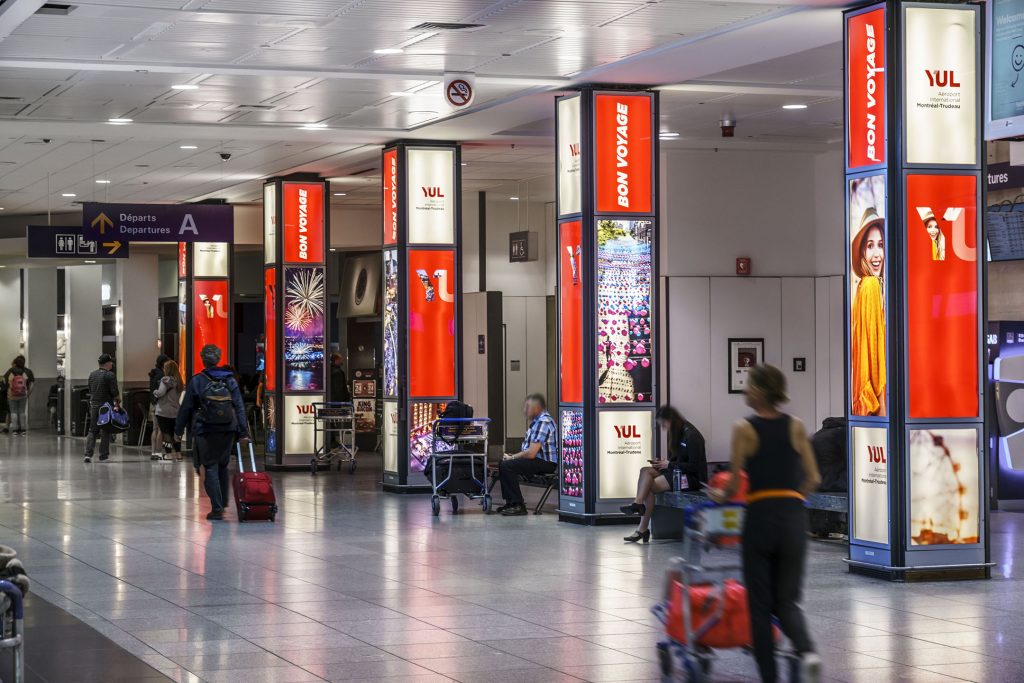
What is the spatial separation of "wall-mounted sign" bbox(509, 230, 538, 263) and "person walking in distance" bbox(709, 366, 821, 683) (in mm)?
15692

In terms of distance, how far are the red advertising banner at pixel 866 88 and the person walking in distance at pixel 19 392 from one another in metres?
22.3

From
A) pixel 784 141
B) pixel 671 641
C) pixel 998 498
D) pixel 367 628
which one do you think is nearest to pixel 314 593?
pixel 367 628

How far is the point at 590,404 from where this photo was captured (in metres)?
13.3

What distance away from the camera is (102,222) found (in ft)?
58.6

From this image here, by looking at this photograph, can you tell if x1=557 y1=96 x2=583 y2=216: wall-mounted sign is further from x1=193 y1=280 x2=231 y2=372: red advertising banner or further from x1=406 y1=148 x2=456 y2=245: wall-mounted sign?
x1=193 y1=280 x2=231 y2=372: red advertising banner

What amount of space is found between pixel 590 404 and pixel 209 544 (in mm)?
3594

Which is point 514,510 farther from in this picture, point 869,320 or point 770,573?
point 770,573

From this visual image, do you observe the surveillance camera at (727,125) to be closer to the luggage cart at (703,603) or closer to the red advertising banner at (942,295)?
the red advertising banner at (942,295)

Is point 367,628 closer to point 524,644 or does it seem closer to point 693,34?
point 524,644

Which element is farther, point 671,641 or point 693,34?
point 693,34

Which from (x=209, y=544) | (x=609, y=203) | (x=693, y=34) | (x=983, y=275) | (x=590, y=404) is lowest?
(x=209, y=544)

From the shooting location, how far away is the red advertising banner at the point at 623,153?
13.3m

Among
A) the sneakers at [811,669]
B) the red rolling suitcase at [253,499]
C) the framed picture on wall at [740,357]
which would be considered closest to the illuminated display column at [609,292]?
the red rolling suitcase at [253,499]

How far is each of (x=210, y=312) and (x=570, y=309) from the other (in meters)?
12.5
